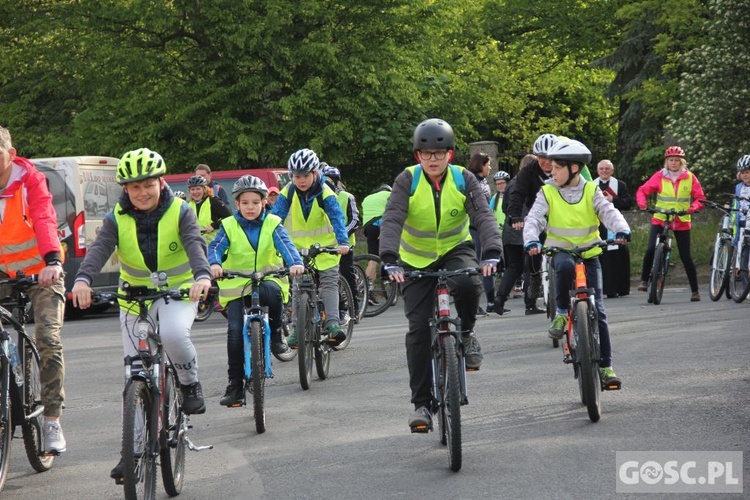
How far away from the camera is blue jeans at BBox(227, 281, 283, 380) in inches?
350

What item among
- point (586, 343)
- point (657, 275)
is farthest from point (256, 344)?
point (657, 275)

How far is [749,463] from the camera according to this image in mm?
6684

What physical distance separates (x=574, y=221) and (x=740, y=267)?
7362 millimetres

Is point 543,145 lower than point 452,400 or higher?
higher

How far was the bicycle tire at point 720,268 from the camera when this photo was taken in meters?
16.1

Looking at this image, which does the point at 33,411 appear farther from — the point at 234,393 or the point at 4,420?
the point at 234,393

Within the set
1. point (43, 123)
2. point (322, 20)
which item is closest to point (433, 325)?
point (322, 20)

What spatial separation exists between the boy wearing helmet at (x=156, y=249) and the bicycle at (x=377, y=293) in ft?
32.4

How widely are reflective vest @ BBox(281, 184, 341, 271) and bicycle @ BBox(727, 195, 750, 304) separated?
6.26 metres

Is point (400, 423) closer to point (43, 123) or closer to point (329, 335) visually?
point (329, 335)

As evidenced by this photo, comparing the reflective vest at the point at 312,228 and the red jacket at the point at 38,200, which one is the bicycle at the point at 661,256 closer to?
the reflective vest at the point at 312,228

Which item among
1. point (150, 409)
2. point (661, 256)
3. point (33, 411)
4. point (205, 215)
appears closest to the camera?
point (150, 409)

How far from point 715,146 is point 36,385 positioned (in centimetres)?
2025

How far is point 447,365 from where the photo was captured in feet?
22.7
